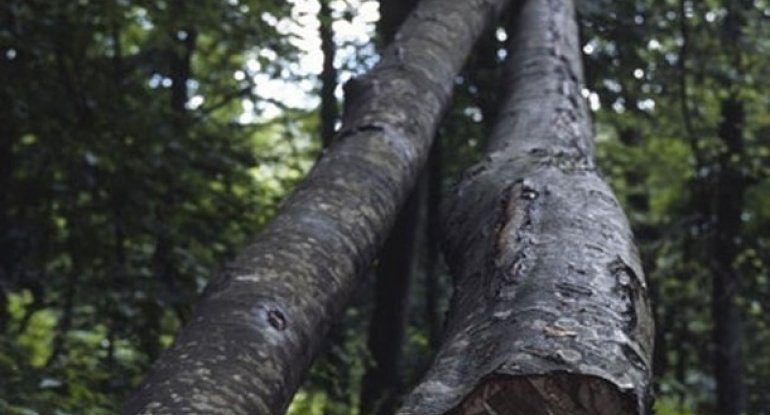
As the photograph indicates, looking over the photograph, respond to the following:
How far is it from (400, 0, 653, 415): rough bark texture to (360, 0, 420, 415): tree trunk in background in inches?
87.0

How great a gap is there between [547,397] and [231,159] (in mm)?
4219

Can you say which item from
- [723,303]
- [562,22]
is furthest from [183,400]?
[723,303]

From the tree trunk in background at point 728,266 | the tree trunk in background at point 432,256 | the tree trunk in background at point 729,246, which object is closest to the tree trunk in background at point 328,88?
the tree trunk in background at point 432,256

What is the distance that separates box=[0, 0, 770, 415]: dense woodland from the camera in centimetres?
522

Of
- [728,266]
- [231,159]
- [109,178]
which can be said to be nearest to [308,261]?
[109,178]

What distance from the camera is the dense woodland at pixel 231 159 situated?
5.22 m

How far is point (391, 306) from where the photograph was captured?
6.01m

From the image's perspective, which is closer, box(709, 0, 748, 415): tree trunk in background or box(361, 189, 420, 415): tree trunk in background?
box(361, 189, 420, 415): tree trunk in background

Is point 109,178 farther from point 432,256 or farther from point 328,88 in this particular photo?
point 432,256

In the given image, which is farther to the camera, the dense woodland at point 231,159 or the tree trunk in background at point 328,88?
the tree trunk in background at point 328,88

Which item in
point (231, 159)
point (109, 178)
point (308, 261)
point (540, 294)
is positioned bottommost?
point (540, 294)

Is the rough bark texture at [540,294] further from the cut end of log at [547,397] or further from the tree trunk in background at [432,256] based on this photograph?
the tree trunk in background at [432,256]

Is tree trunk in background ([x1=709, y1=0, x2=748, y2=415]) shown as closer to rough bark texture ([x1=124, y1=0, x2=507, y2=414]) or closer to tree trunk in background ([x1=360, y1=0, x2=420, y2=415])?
tree trunk in background ([x1=360, y1=0, x2=420, y2=415])

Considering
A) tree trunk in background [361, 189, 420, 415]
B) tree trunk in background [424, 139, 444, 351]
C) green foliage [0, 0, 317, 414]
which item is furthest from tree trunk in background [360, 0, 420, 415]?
green foliage [0, 0, 317, 414]
